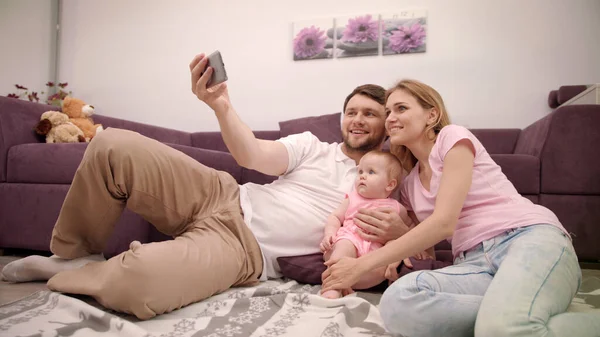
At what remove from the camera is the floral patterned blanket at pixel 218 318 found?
3.06ft

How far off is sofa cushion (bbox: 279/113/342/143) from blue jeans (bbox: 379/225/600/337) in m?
1.58

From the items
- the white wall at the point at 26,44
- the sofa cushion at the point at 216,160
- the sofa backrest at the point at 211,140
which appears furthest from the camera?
the white wall at the point at 26,44

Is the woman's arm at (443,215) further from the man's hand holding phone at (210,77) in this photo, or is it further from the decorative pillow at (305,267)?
the man's hand holding phone at (210,77)

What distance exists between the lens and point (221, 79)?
1.21 meters

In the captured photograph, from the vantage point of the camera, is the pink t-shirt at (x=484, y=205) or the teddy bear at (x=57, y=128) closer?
the pink t-shirt at (x=484, y=205)

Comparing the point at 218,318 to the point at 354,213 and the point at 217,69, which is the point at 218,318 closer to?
the point at 354,213

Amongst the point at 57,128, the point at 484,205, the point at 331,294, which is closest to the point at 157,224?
the point at 331,294

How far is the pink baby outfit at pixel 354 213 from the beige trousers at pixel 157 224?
317 millimetres

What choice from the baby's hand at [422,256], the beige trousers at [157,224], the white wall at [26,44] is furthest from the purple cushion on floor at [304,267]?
the white wall at [26,44]

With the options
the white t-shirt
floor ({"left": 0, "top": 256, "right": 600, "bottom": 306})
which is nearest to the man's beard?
the white t-shirt

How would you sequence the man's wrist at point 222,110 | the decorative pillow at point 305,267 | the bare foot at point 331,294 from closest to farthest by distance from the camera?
the bare foot at point 331,294
the man's wrist at point 222,110
the decorative pillow at point 305,267

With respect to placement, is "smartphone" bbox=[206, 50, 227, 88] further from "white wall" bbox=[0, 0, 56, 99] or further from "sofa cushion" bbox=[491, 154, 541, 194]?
"white wall" bbox=[0, 0, 56, 99]

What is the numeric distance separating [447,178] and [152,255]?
808 mm

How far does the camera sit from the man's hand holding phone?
1223mm
